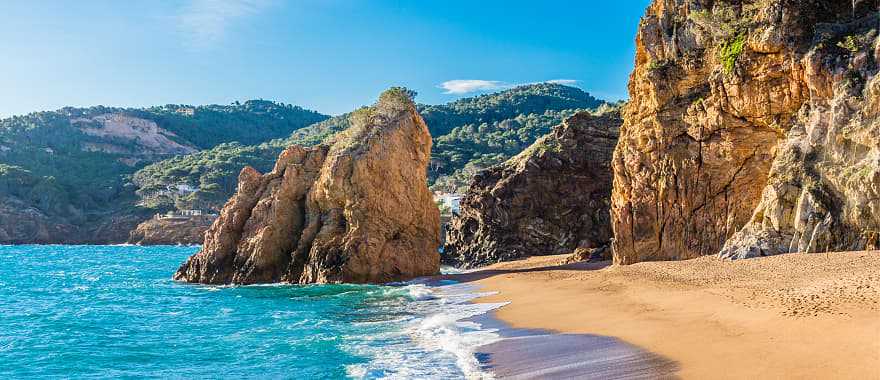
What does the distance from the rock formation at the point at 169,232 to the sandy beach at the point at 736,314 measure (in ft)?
264

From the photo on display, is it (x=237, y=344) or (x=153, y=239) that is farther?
(x=153, y=239)

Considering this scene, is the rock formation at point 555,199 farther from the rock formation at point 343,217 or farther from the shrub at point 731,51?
the shrub at point 731,51

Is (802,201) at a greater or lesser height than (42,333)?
greater

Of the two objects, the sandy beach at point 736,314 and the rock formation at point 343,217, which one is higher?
the rock formation at point 343,217

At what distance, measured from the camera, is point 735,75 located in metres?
22.9

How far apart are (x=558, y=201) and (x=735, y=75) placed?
21631mm

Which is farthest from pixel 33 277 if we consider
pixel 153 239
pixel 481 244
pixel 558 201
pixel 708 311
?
pixel 153 239

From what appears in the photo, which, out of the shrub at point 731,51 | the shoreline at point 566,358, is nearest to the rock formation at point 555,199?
the shrub at point 731,51

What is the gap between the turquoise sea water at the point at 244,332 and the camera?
13461 millimetres

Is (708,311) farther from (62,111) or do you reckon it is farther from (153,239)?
(62,111)

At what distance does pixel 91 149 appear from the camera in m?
140

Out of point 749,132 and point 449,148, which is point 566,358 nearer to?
point 749,132

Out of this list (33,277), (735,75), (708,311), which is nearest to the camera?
(708,311)

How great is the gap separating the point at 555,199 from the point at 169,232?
6857 cm
